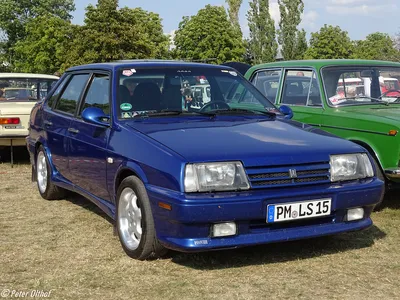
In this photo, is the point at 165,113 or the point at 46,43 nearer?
the point at 165,113

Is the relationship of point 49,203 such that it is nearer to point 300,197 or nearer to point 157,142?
point 157,142

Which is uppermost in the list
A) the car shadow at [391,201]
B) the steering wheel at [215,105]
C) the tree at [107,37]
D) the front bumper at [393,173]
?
the tree at [107,37]

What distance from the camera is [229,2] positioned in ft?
229

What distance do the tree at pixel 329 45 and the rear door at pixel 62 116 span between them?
55.6 m

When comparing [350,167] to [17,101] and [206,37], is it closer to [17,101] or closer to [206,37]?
[17,101]

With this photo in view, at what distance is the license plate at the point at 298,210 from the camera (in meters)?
4.07

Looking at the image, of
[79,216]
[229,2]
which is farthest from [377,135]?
[229,2]

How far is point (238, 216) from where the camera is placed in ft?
13.0

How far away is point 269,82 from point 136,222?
13.0ft

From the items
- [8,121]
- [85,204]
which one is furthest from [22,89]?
[85,204]

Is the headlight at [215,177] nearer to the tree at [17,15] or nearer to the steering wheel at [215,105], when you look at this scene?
the steering wheel at [215,105]

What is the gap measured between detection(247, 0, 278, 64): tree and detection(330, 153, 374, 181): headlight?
56110 mm

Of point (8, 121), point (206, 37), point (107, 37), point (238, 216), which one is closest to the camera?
point (238, 216)

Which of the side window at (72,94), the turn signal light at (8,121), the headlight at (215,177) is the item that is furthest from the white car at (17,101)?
the headlight at (215,177)
